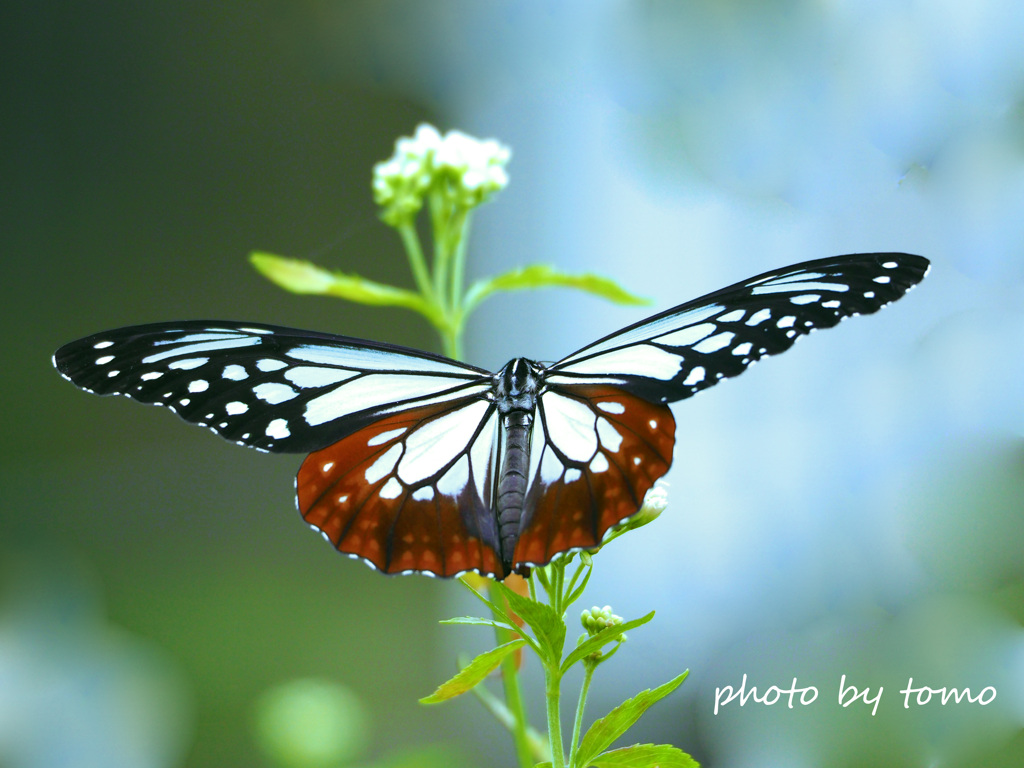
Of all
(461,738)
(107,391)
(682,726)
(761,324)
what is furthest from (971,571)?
(461,738)

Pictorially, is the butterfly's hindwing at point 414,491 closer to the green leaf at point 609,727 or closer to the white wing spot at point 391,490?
the white wing spot at point 391,490

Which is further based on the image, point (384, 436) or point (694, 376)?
point (384, 436)

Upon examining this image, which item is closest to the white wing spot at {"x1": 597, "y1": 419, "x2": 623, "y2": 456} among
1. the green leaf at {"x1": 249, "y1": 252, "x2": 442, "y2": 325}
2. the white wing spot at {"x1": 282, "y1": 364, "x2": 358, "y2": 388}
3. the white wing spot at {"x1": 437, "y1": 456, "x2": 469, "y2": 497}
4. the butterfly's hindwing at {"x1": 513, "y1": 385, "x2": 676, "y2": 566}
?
the butterfly's hindwing at {"x1": 513, "y1": 385, "x2": 676, "y2": 566}

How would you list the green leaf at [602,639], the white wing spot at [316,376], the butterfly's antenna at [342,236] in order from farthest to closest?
the butterfly's antenna at [342,236] < the white wing spot at [316,376] < the green leaf at [602,639]

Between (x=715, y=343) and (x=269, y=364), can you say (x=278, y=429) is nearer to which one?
(x=269, y=364)

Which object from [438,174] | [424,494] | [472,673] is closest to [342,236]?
[438,174]

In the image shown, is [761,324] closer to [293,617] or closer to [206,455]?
Answer: [293,617]

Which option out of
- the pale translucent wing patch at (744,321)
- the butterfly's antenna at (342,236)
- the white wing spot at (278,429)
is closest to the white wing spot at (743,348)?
the pale translucent wing patch at (744,321)
